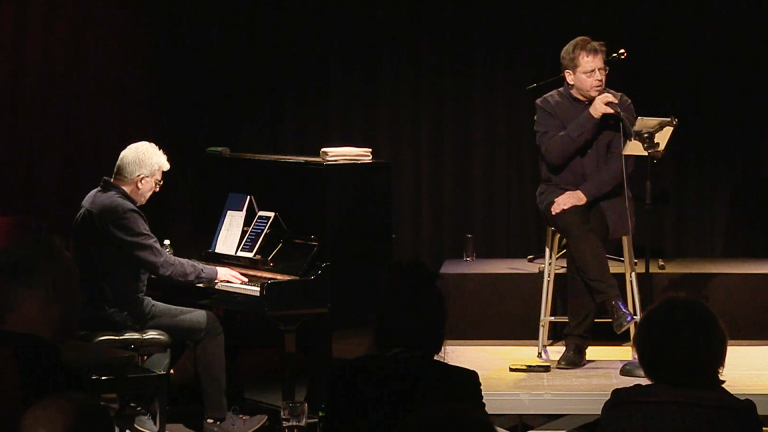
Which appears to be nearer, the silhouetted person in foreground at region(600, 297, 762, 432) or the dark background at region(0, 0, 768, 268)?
the silhouetted person in foreground at region(600, 297, 762, 432)

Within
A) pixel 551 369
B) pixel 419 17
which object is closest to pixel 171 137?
pixel 419 17

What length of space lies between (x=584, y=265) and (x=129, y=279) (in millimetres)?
2116

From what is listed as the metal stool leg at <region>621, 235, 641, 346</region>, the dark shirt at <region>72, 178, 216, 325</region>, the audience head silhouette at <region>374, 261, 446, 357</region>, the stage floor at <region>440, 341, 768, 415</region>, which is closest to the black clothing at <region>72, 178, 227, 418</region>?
the dark shirt at <region>72, 178, 216, 325</region>

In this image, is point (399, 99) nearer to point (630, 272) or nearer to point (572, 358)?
point (630, 272)

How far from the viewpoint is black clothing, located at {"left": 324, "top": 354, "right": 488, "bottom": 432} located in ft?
8.10

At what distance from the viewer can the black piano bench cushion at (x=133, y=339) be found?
4.73 meters

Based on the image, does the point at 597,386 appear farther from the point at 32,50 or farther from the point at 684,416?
the point at 32,50

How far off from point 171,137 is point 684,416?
4.68m

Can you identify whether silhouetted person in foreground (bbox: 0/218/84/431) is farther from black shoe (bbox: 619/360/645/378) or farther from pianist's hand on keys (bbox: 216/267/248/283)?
black shoe (bbox: 619/360/645/378)

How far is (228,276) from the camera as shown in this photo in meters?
5.10

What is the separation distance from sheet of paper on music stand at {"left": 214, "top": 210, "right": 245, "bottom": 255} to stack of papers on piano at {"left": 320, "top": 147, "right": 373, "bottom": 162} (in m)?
0.65

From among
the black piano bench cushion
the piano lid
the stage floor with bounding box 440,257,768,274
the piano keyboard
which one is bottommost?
the black piano bench cushion

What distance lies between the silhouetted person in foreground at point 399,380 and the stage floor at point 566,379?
2137 millimetres

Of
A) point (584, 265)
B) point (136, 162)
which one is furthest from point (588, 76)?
point (136, 162)
